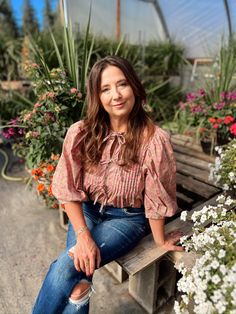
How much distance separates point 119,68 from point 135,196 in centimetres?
64

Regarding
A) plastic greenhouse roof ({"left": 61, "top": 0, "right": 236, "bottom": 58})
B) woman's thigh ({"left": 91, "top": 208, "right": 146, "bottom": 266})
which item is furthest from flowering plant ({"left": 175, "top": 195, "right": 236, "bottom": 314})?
plastic greenhouse roof ({"left": 61, "top": 0, "right": 236, "bottom": 58})

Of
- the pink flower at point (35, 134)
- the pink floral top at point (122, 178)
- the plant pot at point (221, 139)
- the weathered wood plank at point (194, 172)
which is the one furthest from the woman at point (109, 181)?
the plant pot at point (221, 139)

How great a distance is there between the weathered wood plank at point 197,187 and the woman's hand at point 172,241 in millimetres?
606

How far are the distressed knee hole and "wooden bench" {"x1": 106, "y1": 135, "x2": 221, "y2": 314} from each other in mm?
188

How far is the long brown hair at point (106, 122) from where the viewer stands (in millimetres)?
1255

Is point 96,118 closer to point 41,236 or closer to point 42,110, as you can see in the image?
point 42,110

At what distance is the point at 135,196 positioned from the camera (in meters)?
1.30

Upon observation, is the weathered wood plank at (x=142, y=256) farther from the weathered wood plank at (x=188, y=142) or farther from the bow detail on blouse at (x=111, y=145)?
the weathered wood plank at (x=188, y=142)

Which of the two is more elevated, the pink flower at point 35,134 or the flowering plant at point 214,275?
the pink flower at point 35,134

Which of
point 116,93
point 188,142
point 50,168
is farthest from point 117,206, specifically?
point 188,142

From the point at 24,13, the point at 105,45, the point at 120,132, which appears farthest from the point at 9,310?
the point at 24,13

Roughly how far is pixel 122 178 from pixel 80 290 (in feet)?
1.78

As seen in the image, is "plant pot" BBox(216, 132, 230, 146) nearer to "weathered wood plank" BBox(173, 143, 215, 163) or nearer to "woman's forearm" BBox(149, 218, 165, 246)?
"weathered wood plank" BBox(173, 143, 215, 163)

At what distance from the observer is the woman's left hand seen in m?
1.29
